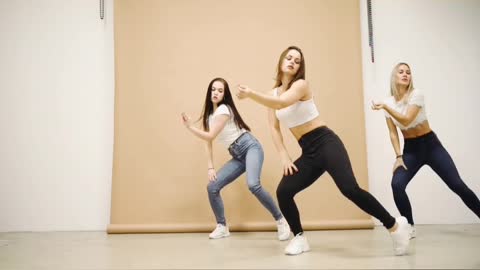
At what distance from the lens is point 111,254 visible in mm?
2455

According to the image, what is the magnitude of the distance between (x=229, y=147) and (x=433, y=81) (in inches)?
77.6

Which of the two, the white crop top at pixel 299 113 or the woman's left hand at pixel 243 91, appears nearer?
the woman's left hand at pixel 243 91

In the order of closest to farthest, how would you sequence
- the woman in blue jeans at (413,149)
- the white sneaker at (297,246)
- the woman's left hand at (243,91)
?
the woman's left hand at (243,91) → the white sneaker at (297,246) → the woman in blue jeans at (413,149)

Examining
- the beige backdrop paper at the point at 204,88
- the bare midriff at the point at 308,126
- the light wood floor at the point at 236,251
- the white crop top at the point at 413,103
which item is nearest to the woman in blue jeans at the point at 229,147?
the light wood floor at the point at 236,251

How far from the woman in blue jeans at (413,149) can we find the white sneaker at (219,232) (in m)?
1.28

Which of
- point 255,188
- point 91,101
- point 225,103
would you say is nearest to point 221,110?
point 225,103

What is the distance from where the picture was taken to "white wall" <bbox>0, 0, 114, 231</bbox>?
3.58 metres

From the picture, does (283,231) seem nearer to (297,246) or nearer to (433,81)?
(297,246)

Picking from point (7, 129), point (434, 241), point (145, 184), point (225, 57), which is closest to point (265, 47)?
point (225, 57)

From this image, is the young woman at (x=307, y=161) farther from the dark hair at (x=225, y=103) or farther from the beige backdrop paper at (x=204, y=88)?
the beige backdrop paper at (x=204, y=88)

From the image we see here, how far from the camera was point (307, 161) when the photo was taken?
89.4 inches

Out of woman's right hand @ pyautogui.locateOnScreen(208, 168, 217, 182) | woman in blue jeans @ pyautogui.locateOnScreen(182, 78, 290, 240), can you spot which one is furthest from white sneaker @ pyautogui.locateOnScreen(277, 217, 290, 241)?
woman's right hand @ pyautogui.locateOnScreen(208, 168, 217, 182)

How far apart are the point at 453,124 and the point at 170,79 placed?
2.57 m

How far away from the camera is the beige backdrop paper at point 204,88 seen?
11.3ft
